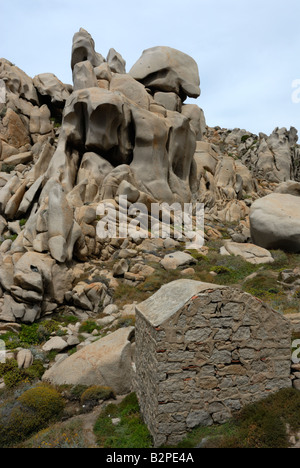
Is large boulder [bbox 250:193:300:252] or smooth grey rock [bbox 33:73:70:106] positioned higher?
smooth grey rock [bbox 33:73:70:106]

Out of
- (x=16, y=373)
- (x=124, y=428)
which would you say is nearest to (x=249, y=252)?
(x=16, y=373)

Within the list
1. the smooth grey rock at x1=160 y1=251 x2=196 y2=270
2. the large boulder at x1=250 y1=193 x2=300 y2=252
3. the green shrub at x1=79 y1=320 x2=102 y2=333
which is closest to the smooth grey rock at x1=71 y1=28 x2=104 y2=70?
the large boulder at x1=250 y1=193 x2=300 y2=252

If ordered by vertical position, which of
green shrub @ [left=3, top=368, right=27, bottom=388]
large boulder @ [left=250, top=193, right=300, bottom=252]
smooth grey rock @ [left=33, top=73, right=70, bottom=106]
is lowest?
green shrub @ [left=3, top=368, right=27, bottom=388]

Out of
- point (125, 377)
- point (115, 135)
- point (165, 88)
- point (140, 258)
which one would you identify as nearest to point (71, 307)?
point (140, 258)

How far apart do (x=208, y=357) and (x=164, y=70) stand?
40544 millimetres

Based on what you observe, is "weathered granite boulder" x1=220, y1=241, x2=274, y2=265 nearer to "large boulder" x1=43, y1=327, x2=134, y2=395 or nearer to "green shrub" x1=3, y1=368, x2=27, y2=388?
"large boulder" x1=43, y1=327, x2=134, y2=395

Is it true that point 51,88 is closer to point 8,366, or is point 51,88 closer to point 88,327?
point 88,327

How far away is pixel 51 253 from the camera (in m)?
19.9

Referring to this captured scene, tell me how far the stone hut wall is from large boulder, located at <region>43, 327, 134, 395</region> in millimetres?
2724

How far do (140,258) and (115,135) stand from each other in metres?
14.6

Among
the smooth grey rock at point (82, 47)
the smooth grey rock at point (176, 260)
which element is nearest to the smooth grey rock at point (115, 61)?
the smooth grey rock at point (82, 47)

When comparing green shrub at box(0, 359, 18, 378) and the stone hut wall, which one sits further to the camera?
green shrub at box(0, 359, 18, 378)

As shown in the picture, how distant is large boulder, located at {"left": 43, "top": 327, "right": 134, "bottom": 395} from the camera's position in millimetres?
11734

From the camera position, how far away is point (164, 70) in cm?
4159
